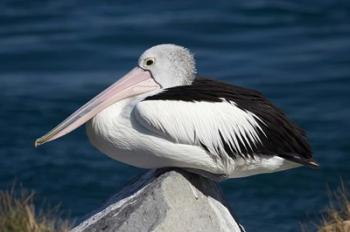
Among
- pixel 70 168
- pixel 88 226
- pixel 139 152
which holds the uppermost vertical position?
pixel 139 152

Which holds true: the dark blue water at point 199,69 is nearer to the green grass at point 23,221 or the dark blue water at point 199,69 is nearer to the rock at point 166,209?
the green grass at point 23,221

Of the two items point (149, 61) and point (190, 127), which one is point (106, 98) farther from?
point (190, 127)

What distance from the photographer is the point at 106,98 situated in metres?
6.70

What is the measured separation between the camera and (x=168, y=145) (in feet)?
21.0

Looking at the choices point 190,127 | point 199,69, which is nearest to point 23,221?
point 190,127

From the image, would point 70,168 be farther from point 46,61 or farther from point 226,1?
point 226,1

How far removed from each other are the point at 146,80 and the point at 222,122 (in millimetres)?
597

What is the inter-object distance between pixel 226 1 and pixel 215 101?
13.8 metres

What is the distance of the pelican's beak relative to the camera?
21.8 ft

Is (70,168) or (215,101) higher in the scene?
(215,101)

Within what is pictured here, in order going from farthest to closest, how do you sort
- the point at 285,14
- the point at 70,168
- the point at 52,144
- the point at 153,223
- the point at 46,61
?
the point at 285,14, the point at 46,61, the point at 52,144, the point at 70,168, the point at 153,223

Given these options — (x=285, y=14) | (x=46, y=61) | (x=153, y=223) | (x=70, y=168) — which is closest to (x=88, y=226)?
A: (x=153, y=223)

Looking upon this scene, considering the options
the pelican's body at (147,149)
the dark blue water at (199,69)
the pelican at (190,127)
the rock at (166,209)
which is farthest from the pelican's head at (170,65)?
the dark blue water at (199,69)

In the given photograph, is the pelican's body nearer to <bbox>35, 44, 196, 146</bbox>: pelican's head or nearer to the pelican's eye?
<bbox>35, 44, 196, 146</bbox>: pelican's head
